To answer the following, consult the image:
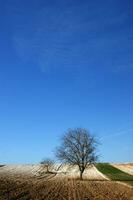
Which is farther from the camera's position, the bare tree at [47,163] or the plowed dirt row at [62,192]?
the bare tree at [47,163]

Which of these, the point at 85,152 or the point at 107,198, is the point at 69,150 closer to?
the point at 85,152

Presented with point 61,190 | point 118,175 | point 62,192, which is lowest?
point 62,192

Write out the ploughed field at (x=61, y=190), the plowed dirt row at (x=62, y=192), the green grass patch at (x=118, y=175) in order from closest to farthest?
the plowed dirt row at (x=62, y=192), the ploughed field at (x=61, y=190), the green grass patch at (x=118, y=175)

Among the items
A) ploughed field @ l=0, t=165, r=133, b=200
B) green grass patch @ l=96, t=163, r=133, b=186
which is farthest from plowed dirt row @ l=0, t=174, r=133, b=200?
green grass patch @ l=96, t=163, r=133, b=186

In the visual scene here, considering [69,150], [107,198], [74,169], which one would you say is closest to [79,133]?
[69,150]

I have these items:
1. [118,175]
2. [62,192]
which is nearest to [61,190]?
[62,192]

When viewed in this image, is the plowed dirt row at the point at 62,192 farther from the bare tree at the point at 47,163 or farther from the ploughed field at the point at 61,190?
the bare tree at the point at 47,163

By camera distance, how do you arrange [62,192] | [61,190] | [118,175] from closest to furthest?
[62,192]
[61,190]
[118,175]

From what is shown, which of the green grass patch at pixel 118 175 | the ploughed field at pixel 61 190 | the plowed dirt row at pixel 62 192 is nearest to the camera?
the plowed dirt row at pixel 62 192

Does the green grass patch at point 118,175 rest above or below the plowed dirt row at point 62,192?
above

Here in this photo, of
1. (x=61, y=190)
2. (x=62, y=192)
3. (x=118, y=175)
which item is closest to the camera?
(x=62, y=192)

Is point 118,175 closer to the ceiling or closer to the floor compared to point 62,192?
closer to the ceiling

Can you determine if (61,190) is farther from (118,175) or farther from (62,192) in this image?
(118,175)

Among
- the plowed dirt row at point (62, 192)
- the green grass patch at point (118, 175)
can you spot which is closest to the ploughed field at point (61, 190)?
the plowed dirt row at point (62, 192)
